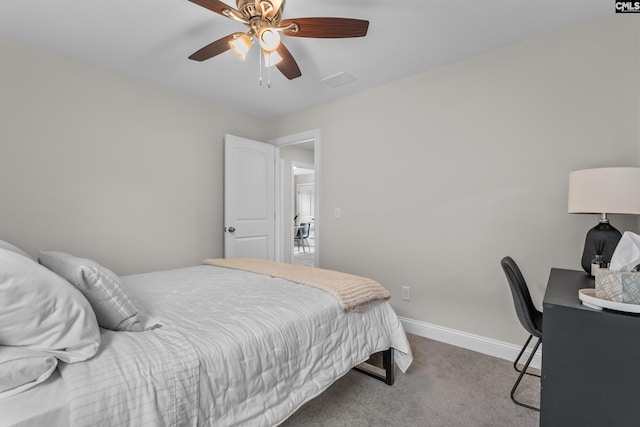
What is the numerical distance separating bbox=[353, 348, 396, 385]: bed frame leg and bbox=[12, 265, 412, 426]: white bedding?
0.08m

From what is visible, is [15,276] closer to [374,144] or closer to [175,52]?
[175,52]

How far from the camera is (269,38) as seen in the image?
172 cm

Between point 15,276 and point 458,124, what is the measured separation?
9.43ft

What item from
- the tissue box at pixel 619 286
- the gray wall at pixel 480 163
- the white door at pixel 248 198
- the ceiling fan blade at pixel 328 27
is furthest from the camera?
the white door at pixel 248 198

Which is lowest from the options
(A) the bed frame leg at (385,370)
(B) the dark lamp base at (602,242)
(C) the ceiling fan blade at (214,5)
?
(A) the bed frame leg at (385,370)

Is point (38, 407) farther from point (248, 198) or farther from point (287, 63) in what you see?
point (248, 198)

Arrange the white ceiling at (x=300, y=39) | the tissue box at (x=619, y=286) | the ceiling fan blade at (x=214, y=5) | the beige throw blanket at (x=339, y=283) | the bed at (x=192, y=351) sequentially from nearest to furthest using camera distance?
the bed at (x=192, y=351) → the tissue box at (x=619, y=286) → the ceiling fan blade at (x=214, y=5) → the beige throw blanket at (x=339, y=283) → the white ceiling at (x=300, y=39)

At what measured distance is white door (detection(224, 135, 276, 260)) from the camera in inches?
143

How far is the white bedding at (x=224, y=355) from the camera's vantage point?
95 centimetres

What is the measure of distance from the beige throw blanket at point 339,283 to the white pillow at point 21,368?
1251 mm

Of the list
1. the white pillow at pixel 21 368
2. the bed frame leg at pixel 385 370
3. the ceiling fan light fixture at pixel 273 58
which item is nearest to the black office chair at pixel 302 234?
the bed frame leg at pixel 385 370

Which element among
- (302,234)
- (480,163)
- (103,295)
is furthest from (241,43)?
(302,234)

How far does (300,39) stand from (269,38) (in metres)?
0.67

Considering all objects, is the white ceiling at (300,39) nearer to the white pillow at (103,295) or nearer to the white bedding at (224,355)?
the white pillow at (103,295)
